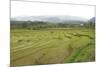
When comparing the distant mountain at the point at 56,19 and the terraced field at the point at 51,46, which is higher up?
the distant mountain at the point at 56,19

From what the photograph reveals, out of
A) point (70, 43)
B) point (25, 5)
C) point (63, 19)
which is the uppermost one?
point (25, 5)

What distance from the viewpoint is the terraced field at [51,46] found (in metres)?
2.21

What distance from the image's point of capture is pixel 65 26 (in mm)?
2377

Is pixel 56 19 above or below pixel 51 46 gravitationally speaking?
above

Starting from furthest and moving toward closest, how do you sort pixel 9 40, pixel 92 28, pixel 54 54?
pixel 92 28 < pixel 54 54 < pixel 9 40

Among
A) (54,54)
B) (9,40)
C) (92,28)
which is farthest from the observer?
(92,28)

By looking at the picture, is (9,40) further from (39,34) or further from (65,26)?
(65,26)

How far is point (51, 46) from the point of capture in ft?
7.63

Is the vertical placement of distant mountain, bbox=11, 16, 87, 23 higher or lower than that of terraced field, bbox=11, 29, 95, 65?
higher

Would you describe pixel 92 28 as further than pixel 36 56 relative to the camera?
Yes

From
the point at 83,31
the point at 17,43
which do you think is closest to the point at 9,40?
the point at 17,43

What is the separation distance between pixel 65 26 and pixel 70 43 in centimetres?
22

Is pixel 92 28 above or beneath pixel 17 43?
above

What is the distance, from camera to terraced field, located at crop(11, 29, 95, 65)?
221 centimetres
